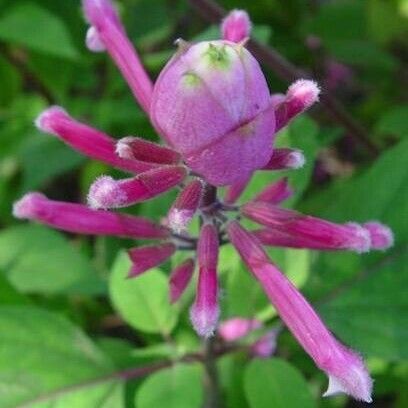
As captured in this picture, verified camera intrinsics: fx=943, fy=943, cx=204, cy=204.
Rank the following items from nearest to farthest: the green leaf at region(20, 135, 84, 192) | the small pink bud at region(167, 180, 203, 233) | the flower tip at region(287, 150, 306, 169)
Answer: the small pink bud at region(167, 180, 203, 233) < the flower tip at region(287, 150, 306, 169) < the green leaf at region(20, 135, 84, 192)

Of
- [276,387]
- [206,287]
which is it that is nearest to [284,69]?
[276,387]

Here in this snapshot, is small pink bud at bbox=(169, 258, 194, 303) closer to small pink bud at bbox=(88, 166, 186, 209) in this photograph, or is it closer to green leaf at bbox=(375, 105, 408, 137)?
small pink bud at bbox=(88, 166, 186, 209)

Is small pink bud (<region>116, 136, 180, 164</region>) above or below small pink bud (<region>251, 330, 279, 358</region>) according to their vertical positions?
above

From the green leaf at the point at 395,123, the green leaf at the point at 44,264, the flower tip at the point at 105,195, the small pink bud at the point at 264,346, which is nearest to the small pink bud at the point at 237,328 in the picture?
the small pink bud at the point at 264,346

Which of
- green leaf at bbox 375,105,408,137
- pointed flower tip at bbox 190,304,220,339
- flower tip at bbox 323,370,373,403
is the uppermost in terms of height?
pointed flower tip at bbox 190,304,220,339

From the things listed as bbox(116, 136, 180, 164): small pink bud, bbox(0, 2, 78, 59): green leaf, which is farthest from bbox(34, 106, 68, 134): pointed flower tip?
bbox(0, 2, 78, 59): green leaf

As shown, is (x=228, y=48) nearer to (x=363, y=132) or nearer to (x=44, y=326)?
(x=44, y=326)

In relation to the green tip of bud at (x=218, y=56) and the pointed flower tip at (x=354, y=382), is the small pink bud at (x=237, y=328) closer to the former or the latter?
the pointed flower tip at (x=354, y=382)

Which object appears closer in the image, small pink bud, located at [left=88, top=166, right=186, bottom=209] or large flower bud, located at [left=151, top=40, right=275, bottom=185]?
large flower bud, located at [left=151, top=40, right=275, bottom=185]

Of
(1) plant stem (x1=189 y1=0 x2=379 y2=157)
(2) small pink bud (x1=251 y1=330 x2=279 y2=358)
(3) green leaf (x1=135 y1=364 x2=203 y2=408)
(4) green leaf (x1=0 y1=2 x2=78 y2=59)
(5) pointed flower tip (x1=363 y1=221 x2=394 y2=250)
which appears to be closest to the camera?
(5) pointed flower tip (x1=363 y1=221 x2=394 y2=250)
